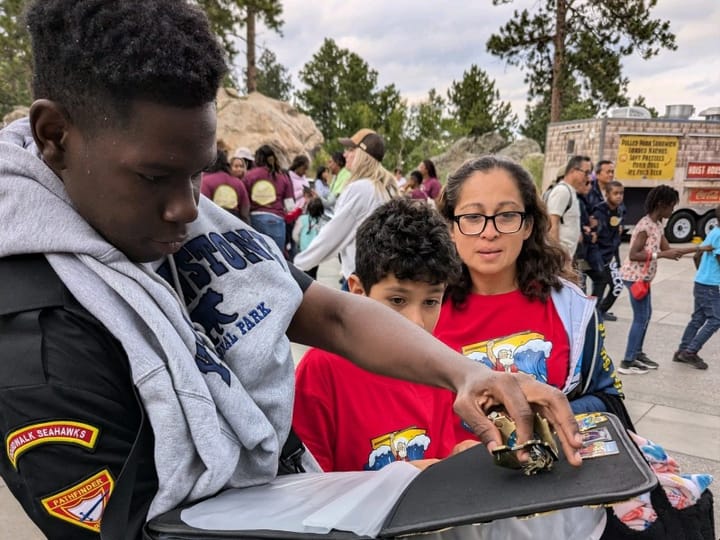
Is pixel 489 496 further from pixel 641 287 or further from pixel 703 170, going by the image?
pixel 703 170

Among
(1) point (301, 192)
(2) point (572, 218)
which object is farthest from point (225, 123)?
(2) point (572, 218)

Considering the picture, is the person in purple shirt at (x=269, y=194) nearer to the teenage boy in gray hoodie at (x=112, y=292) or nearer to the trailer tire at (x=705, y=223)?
the teenage boy in gray hoodie at (x=112, y=292)

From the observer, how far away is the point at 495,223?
80.7 inches

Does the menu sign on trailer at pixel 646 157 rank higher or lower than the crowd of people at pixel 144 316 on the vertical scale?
higher

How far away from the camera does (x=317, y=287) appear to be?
3.48ft

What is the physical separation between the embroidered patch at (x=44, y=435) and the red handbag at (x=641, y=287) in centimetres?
508

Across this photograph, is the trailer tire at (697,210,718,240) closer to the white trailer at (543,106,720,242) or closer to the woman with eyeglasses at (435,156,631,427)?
the white trailer at (543,106,720,242)

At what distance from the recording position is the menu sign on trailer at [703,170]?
1265 centimetres

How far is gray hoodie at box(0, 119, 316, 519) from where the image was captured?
2.20ft

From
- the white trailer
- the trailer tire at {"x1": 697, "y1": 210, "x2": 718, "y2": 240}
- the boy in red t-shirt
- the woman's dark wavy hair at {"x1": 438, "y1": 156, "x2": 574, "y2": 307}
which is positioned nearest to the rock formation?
the white trailer

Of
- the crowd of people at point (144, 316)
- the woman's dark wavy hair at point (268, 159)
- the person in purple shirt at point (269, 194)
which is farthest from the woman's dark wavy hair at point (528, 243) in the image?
the woman's dark wavy hair at point (268, 159)

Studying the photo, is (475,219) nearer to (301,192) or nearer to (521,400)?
(521,400)

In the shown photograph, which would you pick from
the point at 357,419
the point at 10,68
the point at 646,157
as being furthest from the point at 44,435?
the point at 10,68

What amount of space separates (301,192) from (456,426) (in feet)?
20.7
